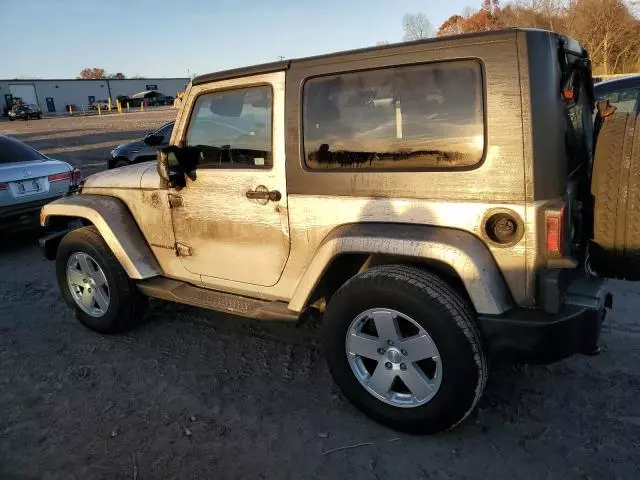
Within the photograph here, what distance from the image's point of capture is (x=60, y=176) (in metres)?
7.11

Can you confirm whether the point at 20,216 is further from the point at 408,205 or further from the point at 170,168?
the point at 408,205

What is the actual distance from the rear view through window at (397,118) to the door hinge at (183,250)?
1.24 meters

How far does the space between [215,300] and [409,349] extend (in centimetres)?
147

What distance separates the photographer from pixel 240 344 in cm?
389

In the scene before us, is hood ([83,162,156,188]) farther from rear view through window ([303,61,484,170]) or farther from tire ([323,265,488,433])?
tire ([323,265,488,433])

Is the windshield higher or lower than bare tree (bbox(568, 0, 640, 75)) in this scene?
lower

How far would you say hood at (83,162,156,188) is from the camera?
151 inches

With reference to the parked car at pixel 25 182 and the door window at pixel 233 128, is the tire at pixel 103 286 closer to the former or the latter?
the door window at pixel 233 128

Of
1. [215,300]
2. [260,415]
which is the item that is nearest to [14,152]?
[215,300]

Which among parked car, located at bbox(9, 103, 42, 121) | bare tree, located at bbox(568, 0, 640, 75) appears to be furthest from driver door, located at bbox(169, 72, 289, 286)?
parked car, located at bbox(9, 103, 42, 121)

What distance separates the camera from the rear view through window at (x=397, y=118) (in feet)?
8.05

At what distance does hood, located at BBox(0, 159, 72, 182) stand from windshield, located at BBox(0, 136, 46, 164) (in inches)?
5.3

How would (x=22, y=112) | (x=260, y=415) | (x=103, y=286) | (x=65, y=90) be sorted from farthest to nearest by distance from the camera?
(x=65, y=90)
(x=22, y=112)
(x=103, y=286)
(x=260, y=415)

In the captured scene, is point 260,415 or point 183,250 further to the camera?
point 183,250
